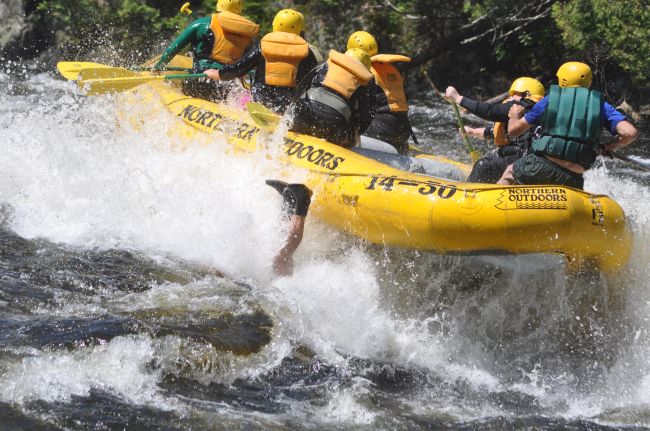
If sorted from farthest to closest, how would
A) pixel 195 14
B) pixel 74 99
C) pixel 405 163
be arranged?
pixel 195 14 < pixel 74 99 < pixel 405 163

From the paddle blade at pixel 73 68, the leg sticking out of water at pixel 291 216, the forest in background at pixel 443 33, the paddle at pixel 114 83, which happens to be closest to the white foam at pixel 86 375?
the leg sticking out of water at pixel 291 216

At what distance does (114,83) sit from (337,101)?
2710mm

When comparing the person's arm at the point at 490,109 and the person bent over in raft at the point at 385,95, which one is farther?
the person bent over in raft at the point at 385,95

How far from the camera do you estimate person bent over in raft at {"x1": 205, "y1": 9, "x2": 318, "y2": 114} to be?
729 cm

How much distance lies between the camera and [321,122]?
671 centimetres

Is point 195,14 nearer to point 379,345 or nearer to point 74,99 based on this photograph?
point 74,99

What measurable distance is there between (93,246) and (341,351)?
8.13ft

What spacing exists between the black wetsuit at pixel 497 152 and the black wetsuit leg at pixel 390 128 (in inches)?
42.9

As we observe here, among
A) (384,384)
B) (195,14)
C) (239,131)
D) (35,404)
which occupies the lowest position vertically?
(35,404)

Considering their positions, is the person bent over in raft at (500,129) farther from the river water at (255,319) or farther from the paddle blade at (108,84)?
the paddle blade at (108,84)

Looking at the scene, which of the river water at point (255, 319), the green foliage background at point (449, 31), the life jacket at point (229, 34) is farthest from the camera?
the green foliage background at point (449, 31)

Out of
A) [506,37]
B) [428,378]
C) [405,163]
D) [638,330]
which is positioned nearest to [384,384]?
[428,378]

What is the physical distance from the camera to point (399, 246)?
575cm

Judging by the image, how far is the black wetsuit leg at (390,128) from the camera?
7613 mm
